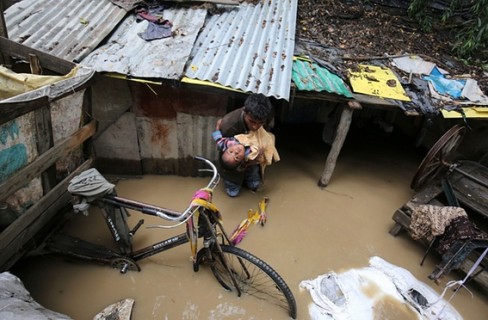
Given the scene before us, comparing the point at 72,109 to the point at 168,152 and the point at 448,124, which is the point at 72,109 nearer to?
the point at 168,152

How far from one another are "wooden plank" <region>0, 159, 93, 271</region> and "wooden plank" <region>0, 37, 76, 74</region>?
129cm

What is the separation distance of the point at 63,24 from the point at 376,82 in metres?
4.89

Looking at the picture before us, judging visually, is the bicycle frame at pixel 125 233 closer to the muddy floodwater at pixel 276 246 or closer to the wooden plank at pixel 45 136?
the muddy floodwater at pixel 276 246

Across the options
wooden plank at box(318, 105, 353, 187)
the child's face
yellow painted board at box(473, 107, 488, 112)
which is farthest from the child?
yellow painted board at box(473, 107, 488, 112)

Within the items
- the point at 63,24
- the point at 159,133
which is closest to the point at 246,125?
the point at 159,133

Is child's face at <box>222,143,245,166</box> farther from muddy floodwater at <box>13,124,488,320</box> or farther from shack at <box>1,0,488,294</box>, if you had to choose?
muddy floodwater at <box>13,124,488,320</box>

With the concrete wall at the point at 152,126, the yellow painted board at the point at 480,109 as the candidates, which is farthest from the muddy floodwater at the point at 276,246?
the yellow painted board at the point at 480,109

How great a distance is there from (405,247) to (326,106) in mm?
4193

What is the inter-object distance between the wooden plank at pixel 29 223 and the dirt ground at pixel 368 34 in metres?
4.29

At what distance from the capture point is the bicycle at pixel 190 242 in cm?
270

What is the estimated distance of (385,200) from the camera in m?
5.14

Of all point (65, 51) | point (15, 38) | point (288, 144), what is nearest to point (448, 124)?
point (288, 144)

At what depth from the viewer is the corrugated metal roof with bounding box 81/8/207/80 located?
374 cm

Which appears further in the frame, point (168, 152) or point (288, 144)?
point (288, 144)
